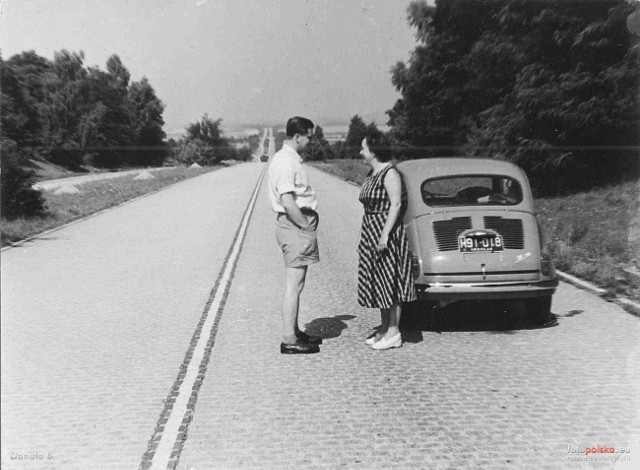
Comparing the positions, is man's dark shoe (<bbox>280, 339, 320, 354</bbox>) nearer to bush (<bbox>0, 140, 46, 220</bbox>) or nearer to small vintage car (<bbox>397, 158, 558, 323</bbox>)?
small vintage car (<bbox>397, 158, 558, 323</bbox>)

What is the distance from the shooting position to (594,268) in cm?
945

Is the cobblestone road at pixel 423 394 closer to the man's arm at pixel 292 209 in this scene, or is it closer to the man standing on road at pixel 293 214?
the man standing on road at pixel 293 214

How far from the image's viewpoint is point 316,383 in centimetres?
493

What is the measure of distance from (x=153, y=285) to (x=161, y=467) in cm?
566

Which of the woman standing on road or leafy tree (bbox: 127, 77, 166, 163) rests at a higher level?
leafy tree (bbox: 127, 77, 166, 163)

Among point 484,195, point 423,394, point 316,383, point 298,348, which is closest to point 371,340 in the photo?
point 298,348

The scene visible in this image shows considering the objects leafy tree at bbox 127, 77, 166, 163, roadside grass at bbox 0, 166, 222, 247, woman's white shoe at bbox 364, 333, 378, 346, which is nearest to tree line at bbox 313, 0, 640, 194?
woman's white shoe at bbox 364, 333, 378, 346

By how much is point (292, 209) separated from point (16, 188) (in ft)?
43.5

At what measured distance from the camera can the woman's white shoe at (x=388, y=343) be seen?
19.0 feet

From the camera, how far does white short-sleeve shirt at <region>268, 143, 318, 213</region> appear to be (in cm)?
529

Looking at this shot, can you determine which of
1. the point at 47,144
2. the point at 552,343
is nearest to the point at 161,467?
the point at 552,343

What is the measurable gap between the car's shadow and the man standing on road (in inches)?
48.9

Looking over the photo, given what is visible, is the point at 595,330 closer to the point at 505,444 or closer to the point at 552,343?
the point at 552,343

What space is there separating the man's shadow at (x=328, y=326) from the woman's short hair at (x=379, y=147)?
1828 millimetres
